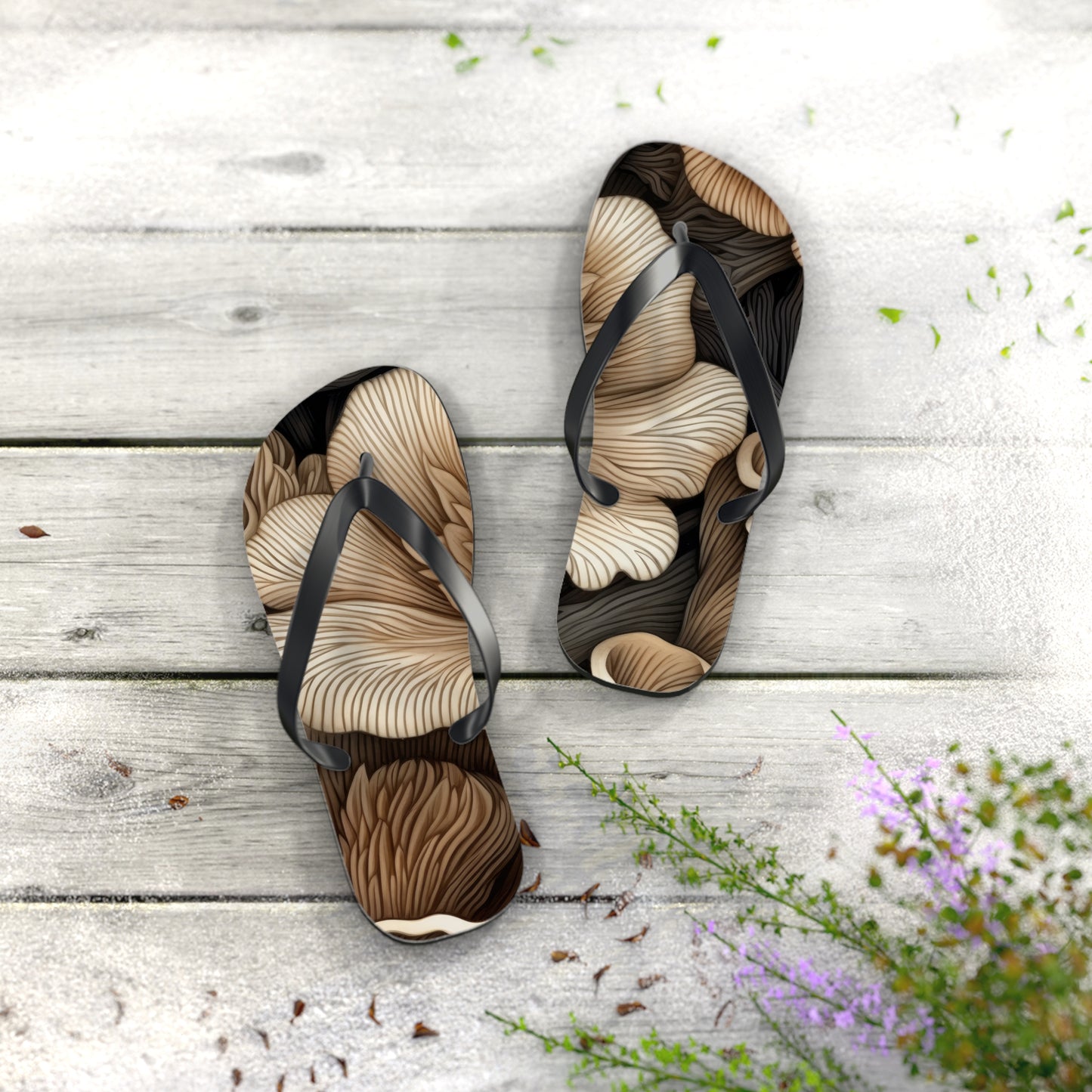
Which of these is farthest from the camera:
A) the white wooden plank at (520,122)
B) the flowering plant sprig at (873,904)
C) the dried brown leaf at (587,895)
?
the white wooden plank at (520,122)

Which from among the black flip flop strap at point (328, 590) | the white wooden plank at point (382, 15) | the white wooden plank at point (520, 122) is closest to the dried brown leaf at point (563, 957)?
the black flip flop strap at point (328, 590)

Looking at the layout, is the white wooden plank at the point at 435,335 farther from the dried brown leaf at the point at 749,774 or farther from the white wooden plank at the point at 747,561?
the dried brown leaf at the point at 749,774

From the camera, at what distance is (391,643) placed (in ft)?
2.17

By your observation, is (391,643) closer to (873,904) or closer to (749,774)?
(749,774)

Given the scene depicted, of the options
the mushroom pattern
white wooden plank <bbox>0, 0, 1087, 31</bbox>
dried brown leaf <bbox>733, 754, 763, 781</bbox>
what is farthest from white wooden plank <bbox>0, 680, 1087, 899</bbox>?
white wooden plank <bbox>0, 0, 1087, 31</bbox>

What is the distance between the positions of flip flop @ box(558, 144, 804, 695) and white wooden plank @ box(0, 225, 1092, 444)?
4 cm

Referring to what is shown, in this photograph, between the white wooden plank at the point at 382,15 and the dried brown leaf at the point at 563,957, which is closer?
the dried brown leaf at the point at 563,957

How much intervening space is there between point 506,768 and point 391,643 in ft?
0.44

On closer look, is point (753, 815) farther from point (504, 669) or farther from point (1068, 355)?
point (1068, 355)

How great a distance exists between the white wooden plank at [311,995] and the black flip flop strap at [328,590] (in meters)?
0.15

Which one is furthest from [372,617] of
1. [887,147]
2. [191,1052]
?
[887,147]

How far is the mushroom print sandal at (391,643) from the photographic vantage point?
0.59 m

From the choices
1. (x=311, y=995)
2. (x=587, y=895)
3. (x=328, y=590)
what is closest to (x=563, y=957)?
(x=587, y=895)

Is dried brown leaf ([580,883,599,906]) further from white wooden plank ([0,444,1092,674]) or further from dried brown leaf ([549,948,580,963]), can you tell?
white wooden plank ([0,444,1092,674])
